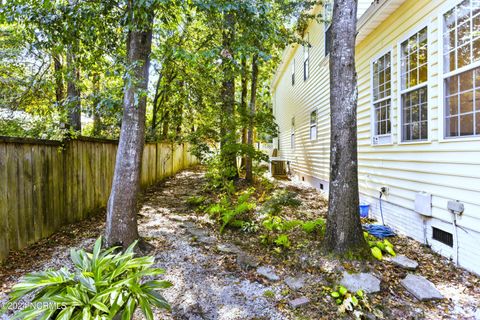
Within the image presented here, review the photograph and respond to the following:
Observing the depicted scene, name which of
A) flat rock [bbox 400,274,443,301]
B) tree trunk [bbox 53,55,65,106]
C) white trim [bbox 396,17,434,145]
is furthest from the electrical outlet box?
tree trunk [bbox 53,55,65,106]

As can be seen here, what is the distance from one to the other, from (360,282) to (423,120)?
295cm

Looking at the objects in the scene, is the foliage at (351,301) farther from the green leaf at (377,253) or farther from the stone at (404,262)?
the stone at (404,262)

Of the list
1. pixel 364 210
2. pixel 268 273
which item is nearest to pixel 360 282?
pixel 268 273

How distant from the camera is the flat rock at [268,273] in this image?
3504 mm

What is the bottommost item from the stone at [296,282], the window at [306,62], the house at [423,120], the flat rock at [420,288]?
the stone at [296,282]

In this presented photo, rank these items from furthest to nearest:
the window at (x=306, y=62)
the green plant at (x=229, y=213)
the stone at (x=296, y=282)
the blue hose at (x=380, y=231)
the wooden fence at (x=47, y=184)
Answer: the window at (x=306, y=62) → the green plant at (x=229, y=213) → the blue hose at (x=380, y=231) → the wooden fence at (x=47, y=184) → the stone at (x=296, y=282)

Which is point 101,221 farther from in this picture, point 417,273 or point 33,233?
point 417,273

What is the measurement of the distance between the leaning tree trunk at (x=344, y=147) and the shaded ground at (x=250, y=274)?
0.33 metres

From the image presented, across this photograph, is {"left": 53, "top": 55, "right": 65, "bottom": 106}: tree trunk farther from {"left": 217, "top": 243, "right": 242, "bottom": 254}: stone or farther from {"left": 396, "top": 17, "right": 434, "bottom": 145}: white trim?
{"left": 396, "top": 17, "right": 434, "bottom": 145}: white trim

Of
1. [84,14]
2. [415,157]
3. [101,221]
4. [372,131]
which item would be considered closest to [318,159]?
[372,131]

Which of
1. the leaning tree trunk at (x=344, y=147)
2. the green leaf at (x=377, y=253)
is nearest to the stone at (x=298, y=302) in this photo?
the leaning tree trunk at (x=344, y=147)

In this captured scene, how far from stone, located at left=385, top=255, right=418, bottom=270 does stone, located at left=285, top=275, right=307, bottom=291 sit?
1302mm

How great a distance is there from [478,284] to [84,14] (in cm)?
643

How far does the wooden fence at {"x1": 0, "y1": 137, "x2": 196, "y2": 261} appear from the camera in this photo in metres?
3.62
